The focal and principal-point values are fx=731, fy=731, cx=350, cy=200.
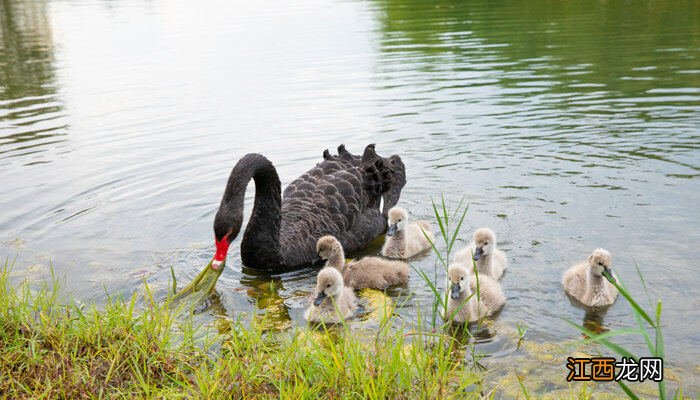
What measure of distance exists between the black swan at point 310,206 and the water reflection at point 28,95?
4146mm

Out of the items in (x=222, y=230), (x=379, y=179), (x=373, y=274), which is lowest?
(x=373, y=274)

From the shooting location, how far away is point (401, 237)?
5.77 m

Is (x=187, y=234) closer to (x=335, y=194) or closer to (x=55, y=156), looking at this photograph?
(x=335, y=194)

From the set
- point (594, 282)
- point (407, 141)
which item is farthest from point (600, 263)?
point (407, 141)

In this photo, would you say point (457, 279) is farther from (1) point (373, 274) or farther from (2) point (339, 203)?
(2) point (339, 203)

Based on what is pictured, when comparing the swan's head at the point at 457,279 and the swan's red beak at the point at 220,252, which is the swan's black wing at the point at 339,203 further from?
A: the swan's head at the point at 457,279

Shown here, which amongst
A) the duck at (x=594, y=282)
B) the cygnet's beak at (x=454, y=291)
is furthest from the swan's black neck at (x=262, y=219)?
the duck at (x=594, y=282)

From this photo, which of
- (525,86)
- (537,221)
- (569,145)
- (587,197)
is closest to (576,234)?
(537,221)

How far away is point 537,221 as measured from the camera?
5957 mm

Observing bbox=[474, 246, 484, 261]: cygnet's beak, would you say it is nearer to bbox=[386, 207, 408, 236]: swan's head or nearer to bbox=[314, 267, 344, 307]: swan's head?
bbox=[386, 207, 408, 236]: swan's head

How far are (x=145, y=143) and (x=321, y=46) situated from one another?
8298 millimetres

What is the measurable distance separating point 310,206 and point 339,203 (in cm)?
25

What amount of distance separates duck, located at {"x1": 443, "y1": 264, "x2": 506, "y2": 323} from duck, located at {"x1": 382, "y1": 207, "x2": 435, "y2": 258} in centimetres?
104

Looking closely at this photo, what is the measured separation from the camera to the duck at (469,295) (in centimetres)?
429
